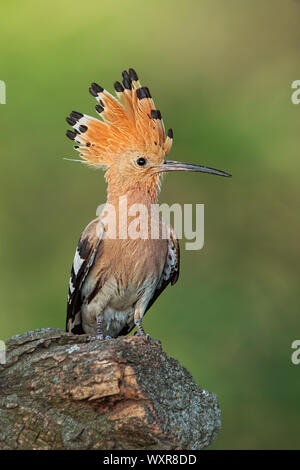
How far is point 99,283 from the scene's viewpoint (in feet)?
11.9

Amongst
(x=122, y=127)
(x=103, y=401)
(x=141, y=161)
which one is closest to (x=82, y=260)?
→ (x=141, y=161)

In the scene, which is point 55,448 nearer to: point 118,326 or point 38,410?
point 38,410

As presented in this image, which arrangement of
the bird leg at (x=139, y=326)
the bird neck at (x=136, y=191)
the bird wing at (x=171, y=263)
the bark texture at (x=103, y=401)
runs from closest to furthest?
1. the bark texture at (x=103, y=401)
2. the bird leg at (x=139, y=326)
3. the bird neck at (x=136, y=191)
4. the bird wing at (x=171, y=263)

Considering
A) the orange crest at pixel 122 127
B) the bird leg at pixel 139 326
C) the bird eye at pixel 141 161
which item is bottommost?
the bird leg at pixel 139 326

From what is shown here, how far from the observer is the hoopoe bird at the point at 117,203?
11.8ft

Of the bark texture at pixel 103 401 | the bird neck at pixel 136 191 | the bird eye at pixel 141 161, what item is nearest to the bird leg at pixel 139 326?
the bark texture at pixel 103 401

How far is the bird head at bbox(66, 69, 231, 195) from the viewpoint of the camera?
11.9 ft

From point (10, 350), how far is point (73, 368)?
1.34 ft

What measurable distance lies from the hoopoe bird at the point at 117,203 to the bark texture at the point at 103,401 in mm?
557

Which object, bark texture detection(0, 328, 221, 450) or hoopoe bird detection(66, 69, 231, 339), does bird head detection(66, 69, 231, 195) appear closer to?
hoopoe bird detection(66, 69, 231, 339)

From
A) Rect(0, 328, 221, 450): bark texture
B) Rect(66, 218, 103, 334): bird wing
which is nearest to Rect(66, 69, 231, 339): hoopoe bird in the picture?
Rect(66, 218, 103, 334): bird wing

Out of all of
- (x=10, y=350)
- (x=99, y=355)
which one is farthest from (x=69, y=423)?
(x=10, y=350)

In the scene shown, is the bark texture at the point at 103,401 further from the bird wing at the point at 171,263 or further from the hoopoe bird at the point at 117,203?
the bird wing at the point at 171,263

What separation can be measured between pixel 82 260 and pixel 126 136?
681 mm
